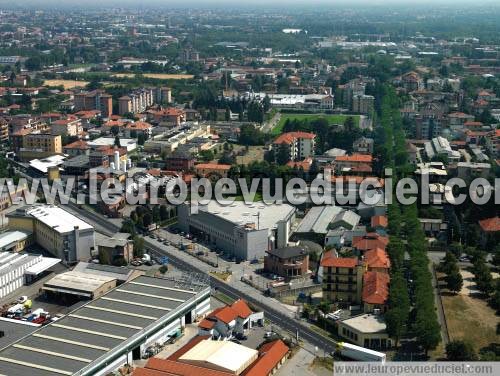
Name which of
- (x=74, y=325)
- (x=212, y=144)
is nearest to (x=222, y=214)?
(x=74, y=325)

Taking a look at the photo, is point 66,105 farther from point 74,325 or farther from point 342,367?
point 342,367

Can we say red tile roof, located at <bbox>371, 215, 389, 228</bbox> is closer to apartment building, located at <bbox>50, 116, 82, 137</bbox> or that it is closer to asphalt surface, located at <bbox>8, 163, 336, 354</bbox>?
asphalt surface, located at <bbox>8, 163, 336, 354</bbox>

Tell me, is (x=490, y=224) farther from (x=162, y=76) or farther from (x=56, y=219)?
(x=162, y=76)

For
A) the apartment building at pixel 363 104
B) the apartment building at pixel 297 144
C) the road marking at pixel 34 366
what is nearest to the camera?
the road marking at pixel 34 366

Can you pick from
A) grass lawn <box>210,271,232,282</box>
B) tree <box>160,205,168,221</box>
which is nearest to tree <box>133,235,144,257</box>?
grass lawn <box>210,271,232,282</box>

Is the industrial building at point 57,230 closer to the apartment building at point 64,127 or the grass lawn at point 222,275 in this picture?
the grass lawn at point 222,275

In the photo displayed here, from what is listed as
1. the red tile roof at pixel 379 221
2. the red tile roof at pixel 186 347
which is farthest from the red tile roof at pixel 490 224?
the red tile roof at pixel 186 347

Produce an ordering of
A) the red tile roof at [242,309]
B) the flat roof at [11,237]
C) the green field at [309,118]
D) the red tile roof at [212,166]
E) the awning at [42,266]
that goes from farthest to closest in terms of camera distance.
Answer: the green field at [309,118]
the red tile roof at [212,166]
the flat roof at [11,237]
the awning at [42,266]
the red tile roof at [242,309]

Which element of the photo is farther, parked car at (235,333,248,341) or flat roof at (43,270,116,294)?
flat roof at (43,270,116,294)
